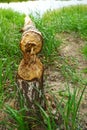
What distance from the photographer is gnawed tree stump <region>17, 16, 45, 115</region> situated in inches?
161

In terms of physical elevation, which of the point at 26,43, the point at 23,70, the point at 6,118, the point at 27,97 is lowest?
the point at 6,118

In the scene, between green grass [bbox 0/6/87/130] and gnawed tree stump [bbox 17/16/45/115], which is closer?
green grass [bbox 0/6/87/130]

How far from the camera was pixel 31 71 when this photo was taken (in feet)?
13.7

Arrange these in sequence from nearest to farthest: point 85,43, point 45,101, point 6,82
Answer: point 45,101 < point 6,82 < point 85,43

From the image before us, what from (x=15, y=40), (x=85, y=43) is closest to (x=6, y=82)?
(x=15, y=40)

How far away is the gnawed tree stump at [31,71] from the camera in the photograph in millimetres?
4094

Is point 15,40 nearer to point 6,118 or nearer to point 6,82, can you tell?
point 6,82

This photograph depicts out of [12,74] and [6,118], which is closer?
[6,118]

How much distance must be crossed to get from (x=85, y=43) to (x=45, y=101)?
2.98m

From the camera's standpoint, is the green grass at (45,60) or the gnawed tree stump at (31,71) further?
the gnawed tree stump at (31,71)

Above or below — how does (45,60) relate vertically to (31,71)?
below

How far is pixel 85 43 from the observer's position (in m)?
7.18

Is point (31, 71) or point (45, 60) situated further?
point (45, 60)

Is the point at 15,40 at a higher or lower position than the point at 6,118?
higher
